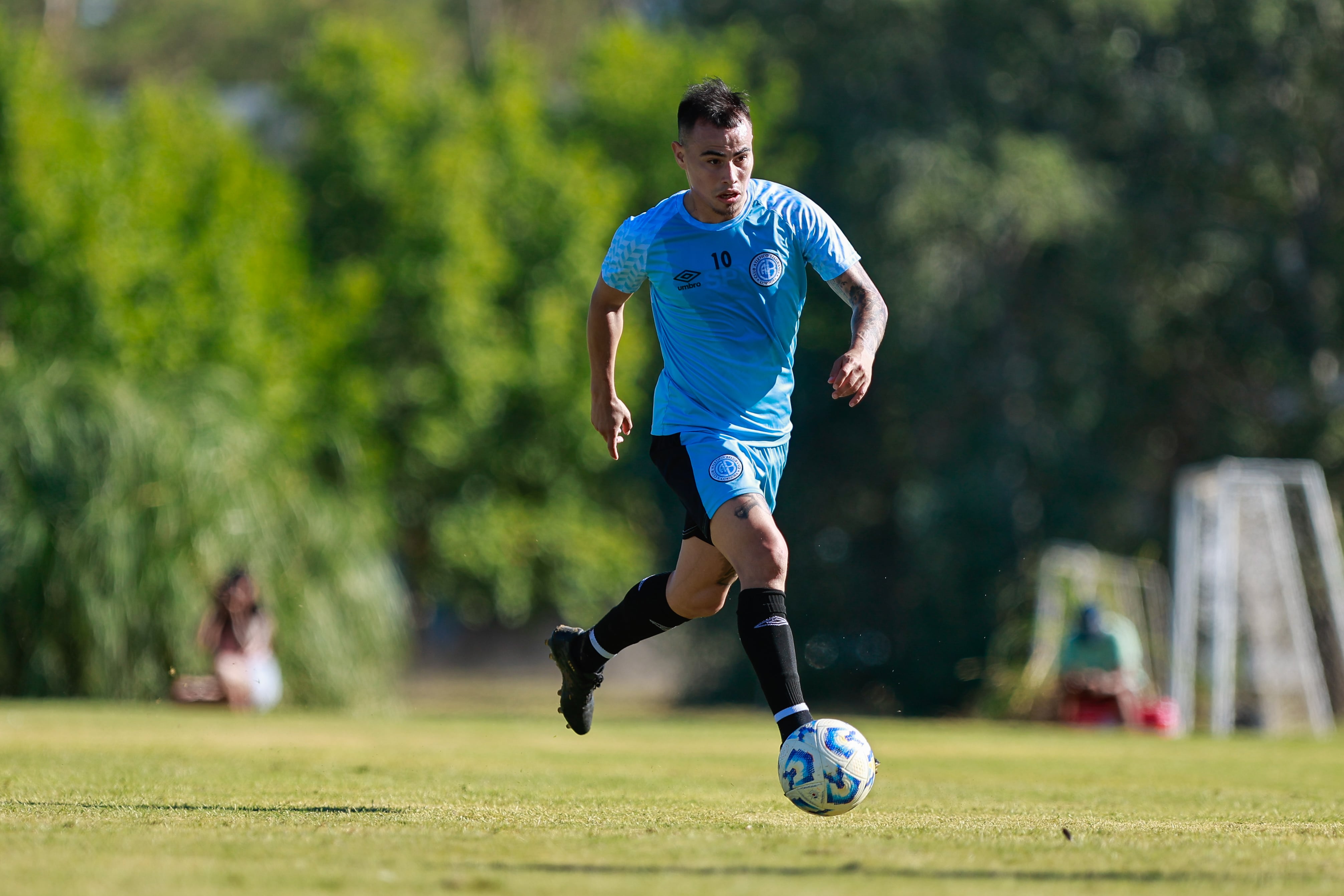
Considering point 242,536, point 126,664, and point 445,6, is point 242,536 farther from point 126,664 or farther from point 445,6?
point 445,6

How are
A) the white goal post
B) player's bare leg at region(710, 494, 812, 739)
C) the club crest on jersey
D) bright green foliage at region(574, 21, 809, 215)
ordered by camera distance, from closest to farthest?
player's bare leg at region(710, 494, 812, 739), the club crest on jersey, the white goal post, bright green foliage at region(574, 21, 809, 215)

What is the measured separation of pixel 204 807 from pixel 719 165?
3.02 meters

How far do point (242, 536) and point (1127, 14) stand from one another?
17.6 meters

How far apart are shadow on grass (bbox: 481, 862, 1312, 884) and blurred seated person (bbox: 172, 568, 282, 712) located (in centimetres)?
1483

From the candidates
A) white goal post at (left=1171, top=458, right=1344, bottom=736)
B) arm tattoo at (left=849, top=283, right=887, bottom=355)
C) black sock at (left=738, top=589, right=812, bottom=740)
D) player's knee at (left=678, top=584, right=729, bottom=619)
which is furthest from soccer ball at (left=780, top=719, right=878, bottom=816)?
white goal post at (left=1171, top=458, right=1344, bottom=736)

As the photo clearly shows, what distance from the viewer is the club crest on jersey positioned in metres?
6.51

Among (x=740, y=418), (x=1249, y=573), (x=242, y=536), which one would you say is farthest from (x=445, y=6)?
(x=740, y=418)

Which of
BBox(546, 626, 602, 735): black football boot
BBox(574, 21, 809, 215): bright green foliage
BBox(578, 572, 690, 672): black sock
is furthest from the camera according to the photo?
BBox(574, 21, 809, 215): bright green foliage

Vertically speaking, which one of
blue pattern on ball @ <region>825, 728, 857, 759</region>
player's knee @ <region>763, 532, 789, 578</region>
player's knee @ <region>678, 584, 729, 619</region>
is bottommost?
blue pattern on ball @ <region>825, 728, 857, 759</region>

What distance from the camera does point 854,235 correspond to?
28.1 meters

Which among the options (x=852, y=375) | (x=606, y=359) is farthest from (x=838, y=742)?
(x=606, y=359)

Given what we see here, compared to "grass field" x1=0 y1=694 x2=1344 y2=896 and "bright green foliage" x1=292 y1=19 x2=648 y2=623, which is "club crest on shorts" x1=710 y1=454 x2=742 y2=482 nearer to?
"grass field" x1=0 y1=694 x2=1344 y2=896

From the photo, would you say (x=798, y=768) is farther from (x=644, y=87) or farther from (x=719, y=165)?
(x=644, y=87)

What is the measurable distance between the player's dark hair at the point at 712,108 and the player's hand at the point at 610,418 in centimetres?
108
